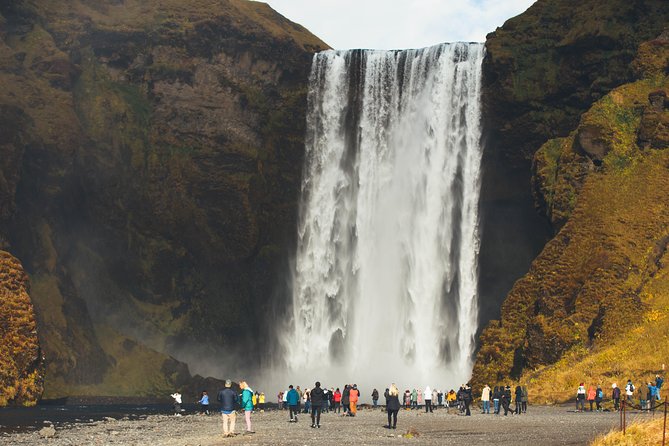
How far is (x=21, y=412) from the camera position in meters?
62.9

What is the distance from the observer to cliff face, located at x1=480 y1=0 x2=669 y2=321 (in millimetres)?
79188

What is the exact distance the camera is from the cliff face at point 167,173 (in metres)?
94.1

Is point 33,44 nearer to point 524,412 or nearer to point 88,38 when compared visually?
point 88,38

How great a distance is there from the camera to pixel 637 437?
89.9ft

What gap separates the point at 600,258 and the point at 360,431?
92.6 feet

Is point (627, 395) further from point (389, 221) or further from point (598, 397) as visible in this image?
point (389, 221)

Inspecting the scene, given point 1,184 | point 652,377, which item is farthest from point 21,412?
point 652,377

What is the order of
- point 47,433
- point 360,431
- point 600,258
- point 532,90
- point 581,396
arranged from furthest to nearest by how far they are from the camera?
point 532,90
point 600,258
point 581,396
point 47,433
point 360,431

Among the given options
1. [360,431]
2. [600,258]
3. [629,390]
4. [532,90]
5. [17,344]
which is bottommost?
[360,431]

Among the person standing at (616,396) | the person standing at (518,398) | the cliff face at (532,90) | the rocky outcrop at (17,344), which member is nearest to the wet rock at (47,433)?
the person standing at (518,398)

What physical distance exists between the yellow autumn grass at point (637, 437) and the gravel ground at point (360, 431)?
9.33 ft

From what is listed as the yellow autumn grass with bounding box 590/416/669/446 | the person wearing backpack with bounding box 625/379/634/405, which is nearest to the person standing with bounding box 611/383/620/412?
Answer: the person wearing backpack with bounding box 625/379/634/405

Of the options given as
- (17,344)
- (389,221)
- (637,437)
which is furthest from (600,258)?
(17,344)

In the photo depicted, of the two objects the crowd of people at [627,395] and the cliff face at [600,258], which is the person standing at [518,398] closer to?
the crowd of people at [627,395]
